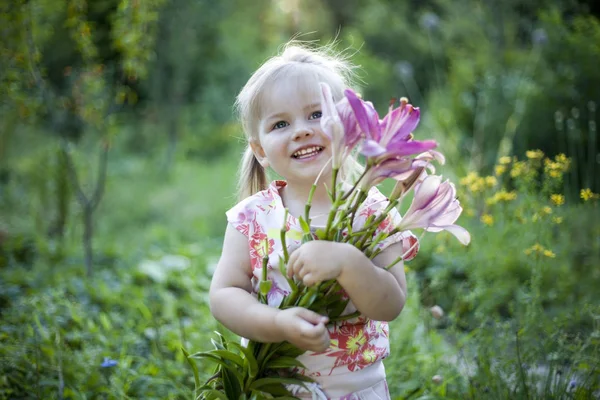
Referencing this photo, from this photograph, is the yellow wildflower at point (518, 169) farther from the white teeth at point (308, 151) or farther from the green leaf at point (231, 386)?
the green leaf at point (231, 386)

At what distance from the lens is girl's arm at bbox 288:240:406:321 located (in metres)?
1.28

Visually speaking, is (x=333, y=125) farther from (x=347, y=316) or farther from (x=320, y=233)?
(x=347, y=316)

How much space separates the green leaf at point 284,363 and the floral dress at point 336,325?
0.10m

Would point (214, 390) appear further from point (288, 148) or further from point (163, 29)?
point (163, 29)

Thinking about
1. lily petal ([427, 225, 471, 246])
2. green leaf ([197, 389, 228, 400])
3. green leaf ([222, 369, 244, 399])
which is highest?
lily petal ([427, 225, 471, 246])

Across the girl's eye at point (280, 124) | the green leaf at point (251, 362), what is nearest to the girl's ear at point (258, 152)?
the girl's eye at point (280, 124)

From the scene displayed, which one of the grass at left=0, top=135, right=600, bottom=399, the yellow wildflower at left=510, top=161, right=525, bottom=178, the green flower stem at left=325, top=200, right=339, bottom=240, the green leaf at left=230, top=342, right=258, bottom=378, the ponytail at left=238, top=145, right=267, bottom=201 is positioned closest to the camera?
the green flower stem at left=325, top=200, right=339, bottom=240

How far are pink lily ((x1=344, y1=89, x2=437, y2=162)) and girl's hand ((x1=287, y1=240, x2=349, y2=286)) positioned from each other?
0.68ft

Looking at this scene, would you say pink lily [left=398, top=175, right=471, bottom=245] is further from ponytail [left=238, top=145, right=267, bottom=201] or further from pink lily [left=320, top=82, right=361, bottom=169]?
ponytail [left=238, top=145, right=267, bottom=201]

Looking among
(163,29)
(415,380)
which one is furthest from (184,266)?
(163,29)

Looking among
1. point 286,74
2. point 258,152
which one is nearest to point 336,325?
point 258,152

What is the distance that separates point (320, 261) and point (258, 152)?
537 mm

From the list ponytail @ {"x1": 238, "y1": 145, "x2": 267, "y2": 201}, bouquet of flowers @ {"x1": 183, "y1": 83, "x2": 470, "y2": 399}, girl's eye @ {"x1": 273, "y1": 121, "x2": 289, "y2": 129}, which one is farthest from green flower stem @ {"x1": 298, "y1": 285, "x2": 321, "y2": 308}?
ponytail @ {"x1": 238, "y1": 145, "x2": 267, "y2": 201}

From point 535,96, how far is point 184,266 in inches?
116
